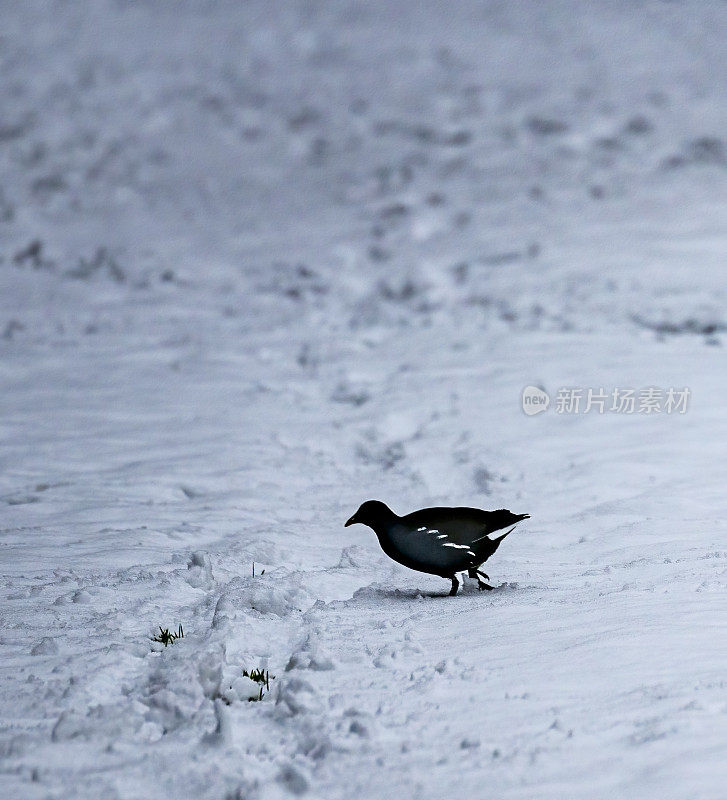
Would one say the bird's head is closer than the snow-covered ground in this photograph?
No

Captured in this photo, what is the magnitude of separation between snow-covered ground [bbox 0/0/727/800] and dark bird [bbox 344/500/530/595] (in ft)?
0.60

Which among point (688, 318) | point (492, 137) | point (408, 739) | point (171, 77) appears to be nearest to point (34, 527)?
point (408, 739)

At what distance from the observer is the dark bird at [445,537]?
3840mm

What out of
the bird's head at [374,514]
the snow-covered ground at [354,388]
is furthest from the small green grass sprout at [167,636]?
the bird's head at [374,514]

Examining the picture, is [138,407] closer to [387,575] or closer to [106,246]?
[387,575]

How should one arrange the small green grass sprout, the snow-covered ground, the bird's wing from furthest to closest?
1. the bird's wing
2. the small green grass sprout
3. the snow-covered ground

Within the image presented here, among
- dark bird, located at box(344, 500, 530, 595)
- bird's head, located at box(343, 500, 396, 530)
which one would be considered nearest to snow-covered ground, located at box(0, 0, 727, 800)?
dark bird, located at box(344, 500, 530, 595)

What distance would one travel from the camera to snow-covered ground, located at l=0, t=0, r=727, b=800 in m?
2.62

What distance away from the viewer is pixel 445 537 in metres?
3.84

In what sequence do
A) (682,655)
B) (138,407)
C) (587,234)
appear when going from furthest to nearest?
(587,234)
(138,407)
(682,655)

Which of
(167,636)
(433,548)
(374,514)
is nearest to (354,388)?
(374,514)

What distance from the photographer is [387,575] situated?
485 centimetres

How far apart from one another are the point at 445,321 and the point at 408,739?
907 cm

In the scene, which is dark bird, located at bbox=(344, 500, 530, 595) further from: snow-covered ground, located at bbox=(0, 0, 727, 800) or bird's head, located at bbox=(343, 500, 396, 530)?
snow-covered ground, located at bbox=(0, 0, 727, 800)
